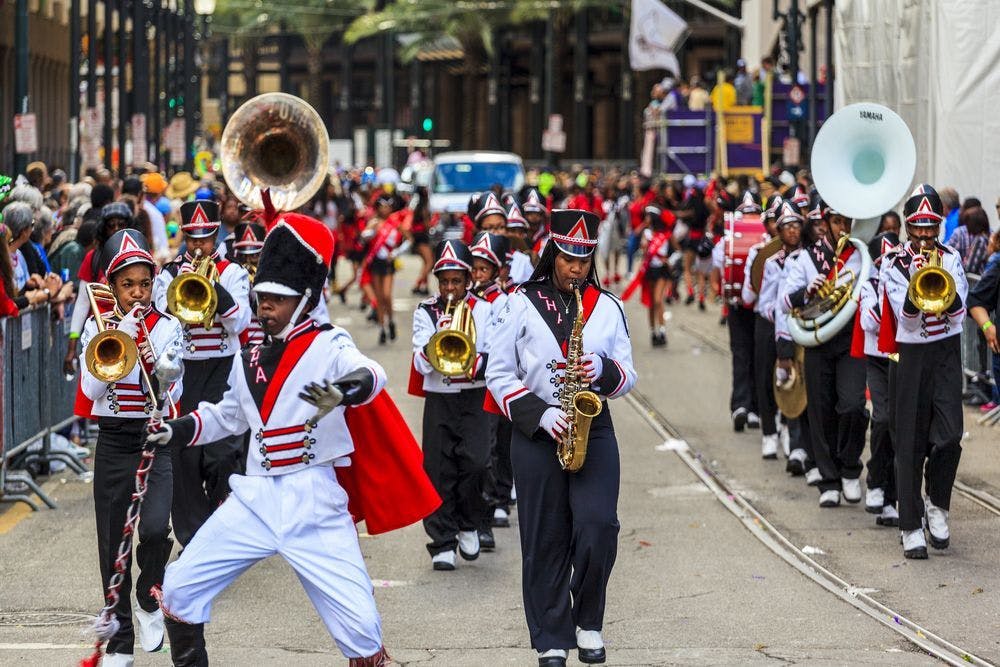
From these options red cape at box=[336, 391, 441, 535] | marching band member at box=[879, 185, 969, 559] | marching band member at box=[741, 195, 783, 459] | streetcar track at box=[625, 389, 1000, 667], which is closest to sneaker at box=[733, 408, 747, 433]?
streetcar track at box=[625, 389, 1000, 667]

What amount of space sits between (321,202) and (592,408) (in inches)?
1062

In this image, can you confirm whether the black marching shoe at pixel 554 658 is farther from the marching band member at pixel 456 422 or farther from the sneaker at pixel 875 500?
the sneaker at pixel 875 500

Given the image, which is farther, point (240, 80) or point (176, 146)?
point (240, 80)

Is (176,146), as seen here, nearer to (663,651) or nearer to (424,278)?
(424,278)

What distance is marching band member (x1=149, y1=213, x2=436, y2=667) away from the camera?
633 cm

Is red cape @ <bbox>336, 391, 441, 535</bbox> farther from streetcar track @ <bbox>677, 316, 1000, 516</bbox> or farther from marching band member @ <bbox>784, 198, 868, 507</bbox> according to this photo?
streetcar track @ <bbox>677, 316, 1000, 516</bbox>

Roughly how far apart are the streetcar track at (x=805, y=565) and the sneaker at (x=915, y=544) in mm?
548

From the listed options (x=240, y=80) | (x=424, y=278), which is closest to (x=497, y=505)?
(x=424, y=278)

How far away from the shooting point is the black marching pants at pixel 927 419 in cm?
1011

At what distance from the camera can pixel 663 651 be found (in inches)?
317

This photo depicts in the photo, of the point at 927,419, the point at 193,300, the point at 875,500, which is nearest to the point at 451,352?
the point at 193,300

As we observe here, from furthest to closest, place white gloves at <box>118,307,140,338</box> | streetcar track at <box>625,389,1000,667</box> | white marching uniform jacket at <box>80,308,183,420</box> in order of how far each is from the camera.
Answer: streetcar track at <box>625,389,1000,667</box>, white gloves at <box>118,307,140,338</box>, white marching uniform jacket at <box>80,308,183,420</box>

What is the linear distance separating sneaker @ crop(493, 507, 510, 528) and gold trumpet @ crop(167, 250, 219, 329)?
2.63 meters

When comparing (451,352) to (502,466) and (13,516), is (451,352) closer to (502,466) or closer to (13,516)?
(502,466)
